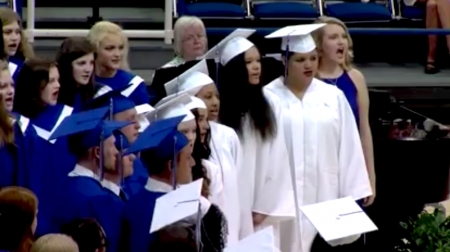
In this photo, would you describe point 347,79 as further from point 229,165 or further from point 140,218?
point 140,218

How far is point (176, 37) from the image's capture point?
22.4 ft

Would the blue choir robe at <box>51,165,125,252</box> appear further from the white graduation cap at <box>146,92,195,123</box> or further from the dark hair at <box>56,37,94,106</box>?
the dark hair at <box>56,37,94,106</box>

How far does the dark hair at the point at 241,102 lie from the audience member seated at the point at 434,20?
426cm

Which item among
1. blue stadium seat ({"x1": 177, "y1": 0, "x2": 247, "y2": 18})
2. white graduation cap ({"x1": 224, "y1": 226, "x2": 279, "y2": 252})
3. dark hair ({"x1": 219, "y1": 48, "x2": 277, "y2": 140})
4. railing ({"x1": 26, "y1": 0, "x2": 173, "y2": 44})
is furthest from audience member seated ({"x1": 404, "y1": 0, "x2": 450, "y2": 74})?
white graduation cap ({"x1": 224, "y1": 226, "x2": 279, "y2": 252})

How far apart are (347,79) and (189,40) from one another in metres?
0.95

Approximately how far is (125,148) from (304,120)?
4.73ft

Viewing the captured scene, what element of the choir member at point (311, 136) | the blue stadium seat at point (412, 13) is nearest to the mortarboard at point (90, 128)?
the choir member at point (311, 136)

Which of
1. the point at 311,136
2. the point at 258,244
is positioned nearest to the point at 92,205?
the point at 258,244

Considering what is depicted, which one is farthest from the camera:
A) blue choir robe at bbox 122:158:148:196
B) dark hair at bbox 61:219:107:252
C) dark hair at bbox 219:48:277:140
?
dark hair at bbox 219:48:277:140

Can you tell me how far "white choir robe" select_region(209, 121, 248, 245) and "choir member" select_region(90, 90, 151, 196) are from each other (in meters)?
0.43

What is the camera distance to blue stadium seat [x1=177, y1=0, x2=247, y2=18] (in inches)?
381

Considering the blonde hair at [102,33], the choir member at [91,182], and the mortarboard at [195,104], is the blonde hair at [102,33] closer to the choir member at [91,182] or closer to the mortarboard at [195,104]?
the mortarboard at [195,104]

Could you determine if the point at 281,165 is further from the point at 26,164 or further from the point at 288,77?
the point at 26,164

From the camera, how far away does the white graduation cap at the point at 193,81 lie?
18.4 ft
